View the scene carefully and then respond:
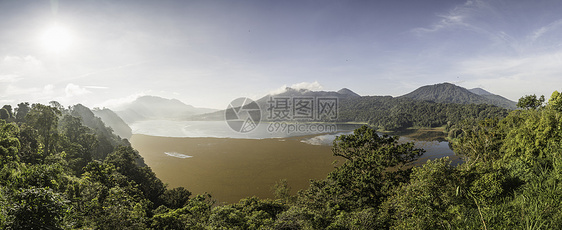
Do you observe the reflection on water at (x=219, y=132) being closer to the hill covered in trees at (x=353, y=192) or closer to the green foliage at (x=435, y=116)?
the green foliage at (x=435, y=116)

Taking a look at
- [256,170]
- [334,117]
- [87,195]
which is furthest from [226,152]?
[334,117]

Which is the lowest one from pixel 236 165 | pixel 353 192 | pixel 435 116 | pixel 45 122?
pixel 236 165

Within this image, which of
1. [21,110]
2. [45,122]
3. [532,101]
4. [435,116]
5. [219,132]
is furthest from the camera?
[435,116]

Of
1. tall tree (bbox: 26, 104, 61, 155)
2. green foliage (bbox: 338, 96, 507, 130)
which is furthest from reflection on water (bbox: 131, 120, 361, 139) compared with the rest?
tall tree (bbox: 26, 104, 61, 155)

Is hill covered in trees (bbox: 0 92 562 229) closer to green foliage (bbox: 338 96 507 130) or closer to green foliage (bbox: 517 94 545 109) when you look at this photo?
green foliage (bbox: 517 94 545 109)

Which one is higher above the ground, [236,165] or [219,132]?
[219,132]

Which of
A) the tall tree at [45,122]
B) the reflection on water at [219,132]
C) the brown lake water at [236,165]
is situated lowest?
the brown lake water at [236,165]

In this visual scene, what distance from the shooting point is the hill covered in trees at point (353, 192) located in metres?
3.85

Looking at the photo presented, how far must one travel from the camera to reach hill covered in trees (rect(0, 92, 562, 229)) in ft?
12.6

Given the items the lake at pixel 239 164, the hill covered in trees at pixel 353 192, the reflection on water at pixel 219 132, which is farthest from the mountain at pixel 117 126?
the hill covered in trees at pixel 353 192

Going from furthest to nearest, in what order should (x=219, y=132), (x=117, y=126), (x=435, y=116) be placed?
(x=435, y=116) < (x=117, y=126) < (x=219, y=132)

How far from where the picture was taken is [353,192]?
13273mm

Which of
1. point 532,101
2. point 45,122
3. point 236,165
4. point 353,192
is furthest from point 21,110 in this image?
point 532,101

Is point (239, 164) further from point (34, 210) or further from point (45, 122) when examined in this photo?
point (34, 210)
